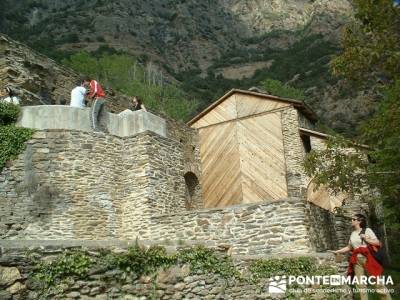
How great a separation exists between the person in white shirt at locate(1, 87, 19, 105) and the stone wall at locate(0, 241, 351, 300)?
21.9ft

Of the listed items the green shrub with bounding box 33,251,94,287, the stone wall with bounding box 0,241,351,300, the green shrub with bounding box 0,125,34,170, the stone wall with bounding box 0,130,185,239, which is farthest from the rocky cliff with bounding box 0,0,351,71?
the green shrub with bounding box 33,251,94,287

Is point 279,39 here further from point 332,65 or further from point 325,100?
point 332,65

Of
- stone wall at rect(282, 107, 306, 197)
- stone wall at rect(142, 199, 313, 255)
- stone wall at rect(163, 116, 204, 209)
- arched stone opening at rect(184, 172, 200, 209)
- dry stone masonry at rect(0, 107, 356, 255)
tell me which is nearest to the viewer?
stone wall at rect(142, 199, 313, 255)

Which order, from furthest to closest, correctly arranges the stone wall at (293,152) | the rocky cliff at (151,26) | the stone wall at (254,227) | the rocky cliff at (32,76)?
the rocky cliff at (151,26) < the stone wall at (293,152) < the rocky cliff at (32,76) < the stone wall at (254,227)

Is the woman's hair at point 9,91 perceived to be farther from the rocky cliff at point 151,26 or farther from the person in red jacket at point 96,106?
the rocky cliff at point 151,26

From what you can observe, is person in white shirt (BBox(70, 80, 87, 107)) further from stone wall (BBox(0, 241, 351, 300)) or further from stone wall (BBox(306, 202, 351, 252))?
stone wall (BBox(0, 241, 351, 300))

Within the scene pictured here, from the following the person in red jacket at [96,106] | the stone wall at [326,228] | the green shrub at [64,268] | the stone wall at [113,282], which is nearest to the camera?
the stone wall at [113,282]

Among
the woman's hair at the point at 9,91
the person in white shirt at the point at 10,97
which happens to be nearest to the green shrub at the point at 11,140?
the person in white shirt at the point at 10,97

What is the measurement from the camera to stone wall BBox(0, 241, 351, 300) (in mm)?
4895

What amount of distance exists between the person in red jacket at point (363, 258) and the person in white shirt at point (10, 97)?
821 centimetres

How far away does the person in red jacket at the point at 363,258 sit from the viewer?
6836mm

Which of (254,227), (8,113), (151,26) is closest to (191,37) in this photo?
(151,26)

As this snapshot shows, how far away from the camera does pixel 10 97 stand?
36.8ft

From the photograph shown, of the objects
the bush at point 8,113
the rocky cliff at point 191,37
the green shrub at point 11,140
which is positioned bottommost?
the green shrub at point 11,140
